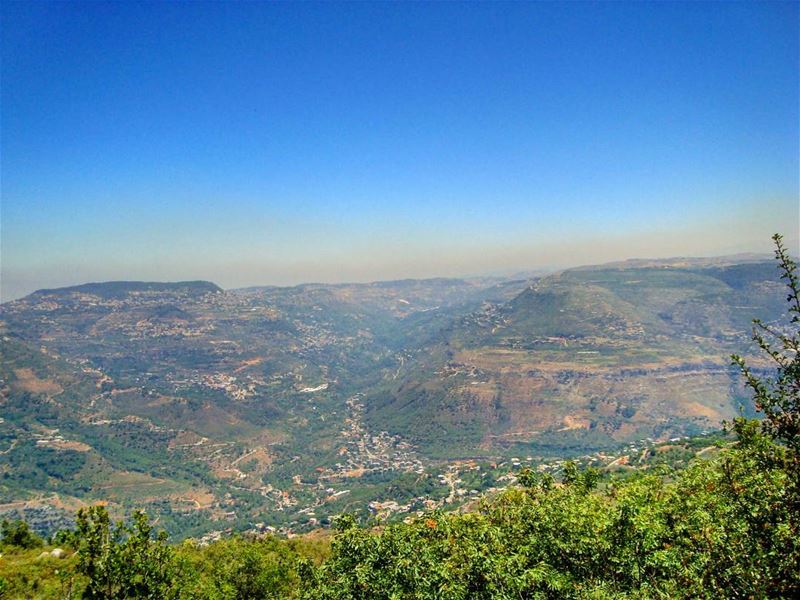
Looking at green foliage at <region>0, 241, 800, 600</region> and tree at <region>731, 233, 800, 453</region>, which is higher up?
tree at <region>731, 233, 800, 453</region>

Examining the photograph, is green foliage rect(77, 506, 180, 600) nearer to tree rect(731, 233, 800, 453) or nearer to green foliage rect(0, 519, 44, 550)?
tree rect(731, 233, 800, 453)

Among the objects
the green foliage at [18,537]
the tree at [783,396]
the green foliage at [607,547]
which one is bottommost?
the green foliage at [18,537]

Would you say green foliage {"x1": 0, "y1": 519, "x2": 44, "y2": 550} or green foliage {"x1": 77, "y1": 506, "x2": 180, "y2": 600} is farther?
green foliage {"x1": 0, "y1": 519, "x2": 44, "y2": 550}

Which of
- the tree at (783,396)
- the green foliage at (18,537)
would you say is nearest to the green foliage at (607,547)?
the tree at (783,396)

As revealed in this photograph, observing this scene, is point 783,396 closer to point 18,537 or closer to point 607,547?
point 607,547

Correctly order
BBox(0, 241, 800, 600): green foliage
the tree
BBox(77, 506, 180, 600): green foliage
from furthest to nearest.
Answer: BBox(77, 506, 180, 600): green foliage
BBox(0, 241, 800, 600): green foliage
the tree

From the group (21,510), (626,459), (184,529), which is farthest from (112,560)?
(21,510)

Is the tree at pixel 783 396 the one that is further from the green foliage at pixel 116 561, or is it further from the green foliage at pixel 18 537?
the green foliage at pixel 18 537

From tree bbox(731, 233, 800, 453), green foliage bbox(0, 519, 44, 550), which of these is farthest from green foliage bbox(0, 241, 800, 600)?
green foliage bbox(0, 519, 44, 550)

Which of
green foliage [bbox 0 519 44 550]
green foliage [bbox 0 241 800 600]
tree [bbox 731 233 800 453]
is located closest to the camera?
tree [bbox 731 233 800 453]

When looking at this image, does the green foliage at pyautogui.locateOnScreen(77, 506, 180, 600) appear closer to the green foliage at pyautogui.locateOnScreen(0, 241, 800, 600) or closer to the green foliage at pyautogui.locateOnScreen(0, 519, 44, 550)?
the green foliage at pyautogui.locateOnScreen(0, 241, 800, 600)

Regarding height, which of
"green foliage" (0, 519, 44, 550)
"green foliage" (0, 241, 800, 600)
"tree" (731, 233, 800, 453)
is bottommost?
"green foliage" (0, 519, 44, 550)
